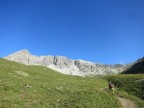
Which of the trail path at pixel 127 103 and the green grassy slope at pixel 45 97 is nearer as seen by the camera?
the green grassy slope at pixel 45 97

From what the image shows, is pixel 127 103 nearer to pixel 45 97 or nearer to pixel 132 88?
pixel 132 88

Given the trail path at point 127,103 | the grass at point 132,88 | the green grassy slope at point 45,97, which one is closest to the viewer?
the green grassy slope at point 45,97

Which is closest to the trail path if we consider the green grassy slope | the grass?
the grass

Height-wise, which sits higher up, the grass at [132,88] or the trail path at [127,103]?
the grass at [132,88]

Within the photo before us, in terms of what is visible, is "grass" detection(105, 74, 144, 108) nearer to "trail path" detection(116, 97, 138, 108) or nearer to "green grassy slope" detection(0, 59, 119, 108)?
"trail path" detection(116, 97, 138, 108)

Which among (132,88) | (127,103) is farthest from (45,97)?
(132,88)

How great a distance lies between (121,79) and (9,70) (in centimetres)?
2698

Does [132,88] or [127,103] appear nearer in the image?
[127,103]

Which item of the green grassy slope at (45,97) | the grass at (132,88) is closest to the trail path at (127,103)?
the grass at (132,88)

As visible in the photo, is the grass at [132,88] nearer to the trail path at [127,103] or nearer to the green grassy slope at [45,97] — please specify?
the trail path at [127,103]

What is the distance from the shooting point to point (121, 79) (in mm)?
65375

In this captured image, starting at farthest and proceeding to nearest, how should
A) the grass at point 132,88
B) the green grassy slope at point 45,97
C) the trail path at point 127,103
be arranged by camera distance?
1. the grass at point 132,88
2. the trail path at point 127,103
3. the green grassy slope at point 45,97

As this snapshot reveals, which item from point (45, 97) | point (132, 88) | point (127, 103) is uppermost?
point (132, 88)

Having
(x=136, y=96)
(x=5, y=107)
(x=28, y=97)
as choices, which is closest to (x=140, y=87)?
(x=136, y=96)
